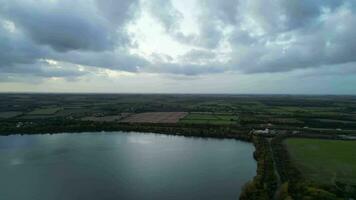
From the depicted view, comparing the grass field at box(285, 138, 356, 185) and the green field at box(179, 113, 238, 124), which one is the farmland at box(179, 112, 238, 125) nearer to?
the green field at box(179, 113, 238, 124)

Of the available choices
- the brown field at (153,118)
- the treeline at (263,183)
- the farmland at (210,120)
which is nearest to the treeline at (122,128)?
the farmland at (210,120)

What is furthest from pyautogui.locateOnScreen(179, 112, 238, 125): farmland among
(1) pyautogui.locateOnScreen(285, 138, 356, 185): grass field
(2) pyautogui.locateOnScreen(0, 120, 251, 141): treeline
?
(1) pyautogui.locateOnScreen(285, 138, 356, 185): grass field

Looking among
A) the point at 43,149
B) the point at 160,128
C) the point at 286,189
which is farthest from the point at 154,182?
the point at 160,128

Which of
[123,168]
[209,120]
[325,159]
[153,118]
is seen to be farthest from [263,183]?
[153,118]

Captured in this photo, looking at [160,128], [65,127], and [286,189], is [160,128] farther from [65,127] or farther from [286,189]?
[286,189]

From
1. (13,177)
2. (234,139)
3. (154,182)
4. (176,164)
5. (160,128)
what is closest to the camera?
(154,182)

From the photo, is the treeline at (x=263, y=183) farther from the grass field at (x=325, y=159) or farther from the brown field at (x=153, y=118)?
the brown field at (x=153, y=118)
